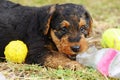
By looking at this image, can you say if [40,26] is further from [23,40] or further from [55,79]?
[55,79]

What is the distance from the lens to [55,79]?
518 centimetres

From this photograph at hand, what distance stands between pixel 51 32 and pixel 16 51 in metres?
0.50

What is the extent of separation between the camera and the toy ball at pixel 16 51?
562 cm

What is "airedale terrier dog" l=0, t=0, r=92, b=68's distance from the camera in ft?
18.1

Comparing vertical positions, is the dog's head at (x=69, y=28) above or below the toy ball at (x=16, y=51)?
above

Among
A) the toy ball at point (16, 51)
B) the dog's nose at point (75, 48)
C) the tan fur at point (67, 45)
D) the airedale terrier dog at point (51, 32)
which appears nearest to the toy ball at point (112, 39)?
the airedale terrier dog at point (51, 32)

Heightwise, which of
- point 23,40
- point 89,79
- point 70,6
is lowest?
point 89,79

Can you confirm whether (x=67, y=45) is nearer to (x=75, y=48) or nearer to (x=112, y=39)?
(x=75, y=48)

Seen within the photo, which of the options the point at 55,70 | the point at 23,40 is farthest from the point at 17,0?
the point at 55,70

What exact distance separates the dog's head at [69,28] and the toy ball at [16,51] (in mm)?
360

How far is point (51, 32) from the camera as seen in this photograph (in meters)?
5.71

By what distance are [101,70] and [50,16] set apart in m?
0.95

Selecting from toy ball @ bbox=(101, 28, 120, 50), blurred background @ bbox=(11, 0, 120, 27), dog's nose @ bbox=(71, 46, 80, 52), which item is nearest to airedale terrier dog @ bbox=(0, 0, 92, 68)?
dog's nose @ bbox=(71, 46, 80, 52)

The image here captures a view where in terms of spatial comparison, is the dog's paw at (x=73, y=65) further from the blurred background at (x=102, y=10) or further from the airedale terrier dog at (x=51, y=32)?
the blurred background at (x=102, y=10)
